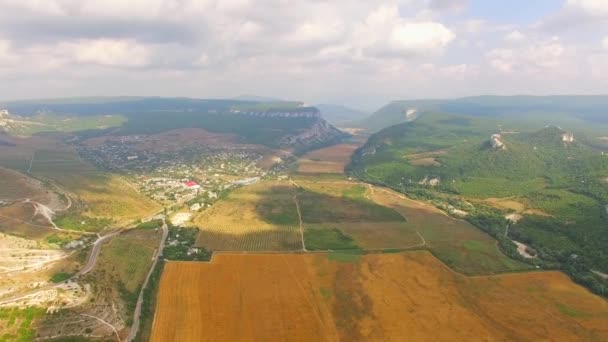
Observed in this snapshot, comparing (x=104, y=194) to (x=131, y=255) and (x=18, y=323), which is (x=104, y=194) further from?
(x=18, y=323)

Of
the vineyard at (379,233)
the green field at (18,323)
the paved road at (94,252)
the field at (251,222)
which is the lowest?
the vineyard at (379,233)

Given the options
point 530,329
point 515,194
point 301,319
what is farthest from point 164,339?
point 515,194

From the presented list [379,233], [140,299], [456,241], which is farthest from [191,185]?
[456,241]

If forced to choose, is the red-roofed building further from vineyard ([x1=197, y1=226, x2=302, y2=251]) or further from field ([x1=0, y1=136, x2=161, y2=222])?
vineyard ([x1=197, y1=226, x2=302, y2=251])

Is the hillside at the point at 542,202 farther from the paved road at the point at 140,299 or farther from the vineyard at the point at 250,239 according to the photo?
the paved road at the point at 140,299

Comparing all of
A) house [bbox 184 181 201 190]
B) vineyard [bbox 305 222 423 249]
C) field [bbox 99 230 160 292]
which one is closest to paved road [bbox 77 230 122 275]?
field [bbox 99 230 160 292]

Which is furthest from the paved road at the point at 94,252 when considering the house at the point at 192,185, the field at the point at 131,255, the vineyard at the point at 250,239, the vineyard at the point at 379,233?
the house at the point at 192,185
